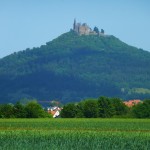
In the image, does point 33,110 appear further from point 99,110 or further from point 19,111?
point 99,110

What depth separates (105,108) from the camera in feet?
331

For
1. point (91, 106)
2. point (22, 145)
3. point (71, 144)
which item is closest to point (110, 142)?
point (71, 144)

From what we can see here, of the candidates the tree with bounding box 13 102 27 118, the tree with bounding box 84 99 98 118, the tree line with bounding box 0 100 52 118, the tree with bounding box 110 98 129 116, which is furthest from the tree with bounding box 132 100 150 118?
the tree with bounding box 13 102 27 118

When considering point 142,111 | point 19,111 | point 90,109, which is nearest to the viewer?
point 19,111

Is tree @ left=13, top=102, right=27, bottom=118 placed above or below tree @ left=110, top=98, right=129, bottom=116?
below

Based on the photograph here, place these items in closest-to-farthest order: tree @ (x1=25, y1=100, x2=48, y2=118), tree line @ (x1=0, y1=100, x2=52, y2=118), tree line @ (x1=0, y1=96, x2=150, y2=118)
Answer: tree line @ (x1=0, y1=100, x2=52, y2=118) < tree line @ (x1=0, y1=96, x2=150, y2=118) < tree @ (x1=25, y1=100, x2=48, y2=118)

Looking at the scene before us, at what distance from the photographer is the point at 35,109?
93.0 meters

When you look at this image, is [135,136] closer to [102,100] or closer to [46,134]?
[46,134]

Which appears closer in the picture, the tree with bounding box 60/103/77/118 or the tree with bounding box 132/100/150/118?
the tree with bounding box 132/100/150/118

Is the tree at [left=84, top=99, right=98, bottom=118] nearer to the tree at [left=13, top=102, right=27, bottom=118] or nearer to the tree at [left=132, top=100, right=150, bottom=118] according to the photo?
the tree at [left=132, top=100, right=150, bottom=118]

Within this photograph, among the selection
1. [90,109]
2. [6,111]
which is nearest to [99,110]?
[90,109]

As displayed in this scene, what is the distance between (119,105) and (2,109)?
75.6 feet

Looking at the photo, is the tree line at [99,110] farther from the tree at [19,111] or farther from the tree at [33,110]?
the tree at [19,111]

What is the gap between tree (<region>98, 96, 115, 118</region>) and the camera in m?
100
